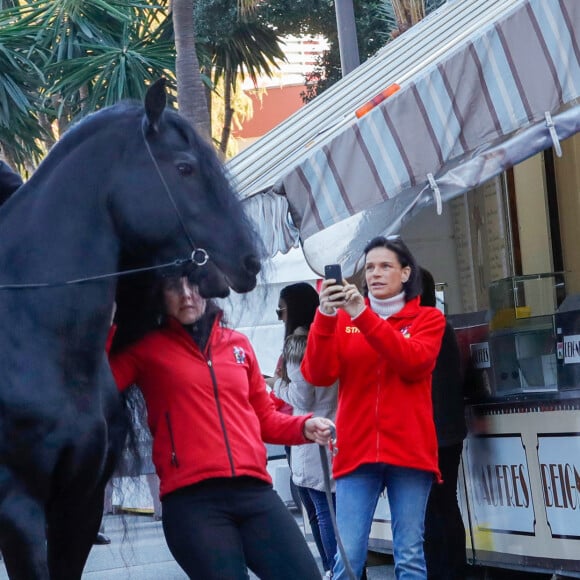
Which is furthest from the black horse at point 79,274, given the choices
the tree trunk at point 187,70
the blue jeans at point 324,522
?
the tree trunk at point 187,70

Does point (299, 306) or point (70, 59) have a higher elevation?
point (70, 59)

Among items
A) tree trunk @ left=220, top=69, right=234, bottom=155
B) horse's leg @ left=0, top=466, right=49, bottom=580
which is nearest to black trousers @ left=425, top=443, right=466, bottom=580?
horse's leg @ left=0, top=466, right=49, bottom=580

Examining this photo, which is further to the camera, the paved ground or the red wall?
the red wall

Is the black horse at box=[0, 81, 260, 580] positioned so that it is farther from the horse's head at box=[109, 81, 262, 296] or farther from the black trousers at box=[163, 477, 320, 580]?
the black trousers at box=[163, 477, 320, 580]

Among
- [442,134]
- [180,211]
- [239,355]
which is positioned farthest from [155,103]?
[442,134]

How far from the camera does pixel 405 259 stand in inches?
223

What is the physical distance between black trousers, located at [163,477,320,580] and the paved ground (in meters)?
1.12

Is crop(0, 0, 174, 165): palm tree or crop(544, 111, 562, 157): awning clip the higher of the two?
crop(0, 0, 174, 165): palm tree

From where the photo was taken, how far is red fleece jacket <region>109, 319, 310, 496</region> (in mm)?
4148

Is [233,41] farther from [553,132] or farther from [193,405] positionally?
[193,405]

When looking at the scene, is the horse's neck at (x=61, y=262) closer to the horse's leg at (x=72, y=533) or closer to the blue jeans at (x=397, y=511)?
the horse's leg at (x=72, y=533)

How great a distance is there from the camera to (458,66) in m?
5.50

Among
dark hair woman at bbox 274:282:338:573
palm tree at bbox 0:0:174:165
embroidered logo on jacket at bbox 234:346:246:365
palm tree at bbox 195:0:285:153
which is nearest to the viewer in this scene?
embroidered logo on jacket at bbox 234:346:246:365

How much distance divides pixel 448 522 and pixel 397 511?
4.77 ft
